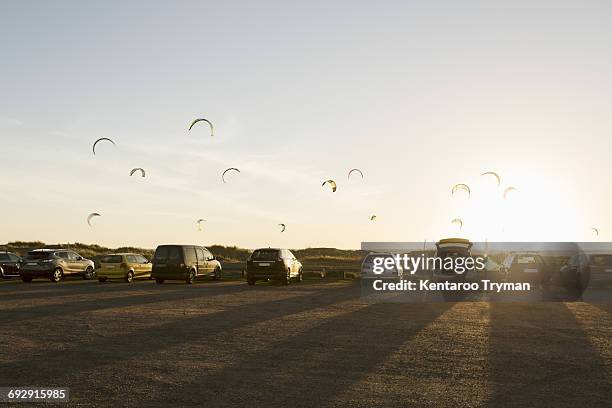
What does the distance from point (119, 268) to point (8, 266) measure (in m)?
6.56

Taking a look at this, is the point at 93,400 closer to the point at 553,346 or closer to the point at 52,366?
the point at 52,366

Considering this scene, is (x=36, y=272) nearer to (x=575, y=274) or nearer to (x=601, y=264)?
(x=575, y=274)

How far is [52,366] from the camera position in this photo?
991cm

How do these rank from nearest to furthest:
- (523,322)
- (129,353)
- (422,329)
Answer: (129,353)
(422,329)
(523,322)

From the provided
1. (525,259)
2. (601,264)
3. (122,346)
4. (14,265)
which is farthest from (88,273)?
(601,264)

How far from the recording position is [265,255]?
3172cm

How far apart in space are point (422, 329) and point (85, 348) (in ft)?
23.8

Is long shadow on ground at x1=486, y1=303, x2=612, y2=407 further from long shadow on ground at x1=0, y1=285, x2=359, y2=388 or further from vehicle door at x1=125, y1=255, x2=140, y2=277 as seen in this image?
vehicle door at x1=125, y1=255, x2=140, y2=277

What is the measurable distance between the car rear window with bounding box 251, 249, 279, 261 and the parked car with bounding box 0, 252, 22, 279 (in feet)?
42.2

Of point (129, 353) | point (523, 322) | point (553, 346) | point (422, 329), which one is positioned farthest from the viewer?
point (523, 322)

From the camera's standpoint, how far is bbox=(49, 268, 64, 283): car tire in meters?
33.4

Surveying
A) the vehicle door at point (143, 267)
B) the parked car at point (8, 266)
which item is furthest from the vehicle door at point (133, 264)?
the parked car at point (8, 266)

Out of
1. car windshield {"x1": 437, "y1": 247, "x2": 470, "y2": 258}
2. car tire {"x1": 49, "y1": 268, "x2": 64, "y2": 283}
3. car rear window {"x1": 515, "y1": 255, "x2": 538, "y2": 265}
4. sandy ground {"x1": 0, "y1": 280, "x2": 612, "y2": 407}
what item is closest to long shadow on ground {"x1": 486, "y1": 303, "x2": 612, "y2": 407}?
sandy ground {"x1": 0, "y1": 280, "x2": 612, "y2": 407}

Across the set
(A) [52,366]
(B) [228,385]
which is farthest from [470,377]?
(A) [52,366]
